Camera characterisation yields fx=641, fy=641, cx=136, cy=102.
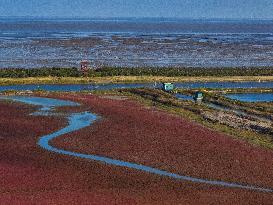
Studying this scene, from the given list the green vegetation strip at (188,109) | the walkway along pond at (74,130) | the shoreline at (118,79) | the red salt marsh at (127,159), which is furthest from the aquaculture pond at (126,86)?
the red salt marsh at (127,159)

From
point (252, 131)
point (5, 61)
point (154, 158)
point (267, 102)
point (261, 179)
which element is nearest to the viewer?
point (261, 179)

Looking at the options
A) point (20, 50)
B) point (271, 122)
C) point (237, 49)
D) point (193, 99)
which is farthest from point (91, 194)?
point (237, 49)

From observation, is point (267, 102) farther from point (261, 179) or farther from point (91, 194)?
point (91, 194)

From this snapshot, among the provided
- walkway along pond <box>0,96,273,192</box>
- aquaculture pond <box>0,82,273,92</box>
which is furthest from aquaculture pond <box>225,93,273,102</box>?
walkway along pond <box>0,96,273,192</box>

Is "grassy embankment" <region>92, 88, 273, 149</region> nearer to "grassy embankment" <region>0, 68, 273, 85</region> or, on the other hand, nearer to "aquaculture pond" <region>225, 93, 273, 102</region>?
"aquaculture pond" <region>225, 93, 273, 102</region>

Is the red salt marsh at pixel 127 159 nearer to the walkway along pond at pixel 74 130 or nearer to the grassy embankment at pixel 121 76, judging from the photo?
the walkway along pond at pixel 74 130

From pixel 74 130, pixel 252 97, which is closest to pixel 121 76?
pixel 252 97
